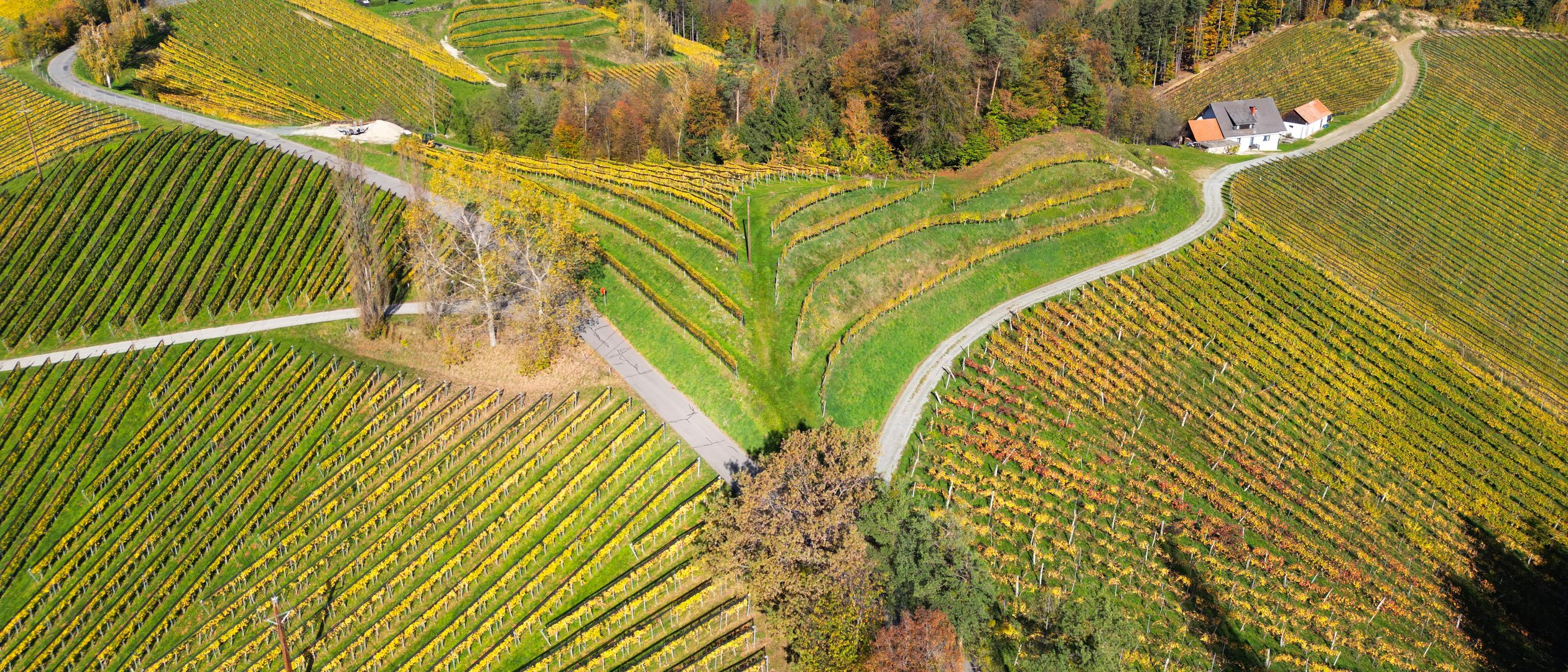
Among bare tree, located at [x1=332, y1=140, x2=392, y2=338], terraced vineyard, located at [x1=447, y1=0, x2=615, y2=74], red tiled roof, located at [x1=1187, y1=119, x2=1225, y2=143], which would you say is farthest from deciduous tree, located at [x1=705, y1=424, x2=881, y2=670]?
terraced vineyard, located at [x1=447, y1=0, x2=615, y2=74]

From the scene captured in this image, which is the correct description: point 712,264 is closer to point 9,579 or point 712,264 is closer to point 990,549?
point 990,549

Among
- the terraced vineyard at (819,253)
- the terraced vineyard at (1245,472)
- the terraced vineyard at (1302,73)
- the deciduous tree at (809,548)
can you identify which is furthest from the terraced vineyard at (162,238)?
the terraced vineyard at (1302,73)

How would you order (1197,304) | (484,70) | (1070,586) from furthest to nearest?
(484,70), (1197,304), (1070,586)

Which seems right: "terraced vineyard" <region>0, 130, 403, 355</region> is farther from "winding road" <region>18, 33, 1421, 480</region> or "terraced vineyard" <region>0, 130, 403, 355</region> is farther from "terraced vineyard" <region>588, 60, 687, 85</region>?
"terraced vineyard" <region>588, 60, 687, 85</region>

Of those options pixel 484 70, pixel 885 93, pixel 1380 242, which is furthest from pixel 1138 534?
pixel 484 70

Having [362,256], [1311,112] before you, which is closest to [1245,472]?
[362,256]

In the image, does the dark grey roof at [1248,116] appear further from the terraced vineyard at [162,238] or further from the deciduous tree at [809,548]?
the terraced vineyard at [162,238]
